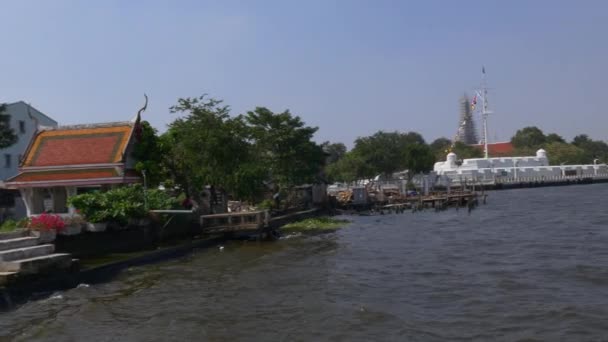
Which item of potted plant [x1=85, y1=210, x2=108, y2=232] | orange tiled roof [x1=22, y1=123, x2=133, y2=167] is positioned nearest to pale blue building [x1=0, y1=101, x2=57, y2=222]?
orange tiled roof [x1=22, y1=123, x2=133, y2=167]

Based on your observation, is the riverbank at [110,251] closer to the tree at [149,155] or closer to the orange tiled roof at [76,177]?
the tree at [149,155]

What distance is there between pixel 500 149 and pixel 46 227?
4118 inches

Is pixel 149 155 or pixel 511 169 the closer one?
pixel 149 155

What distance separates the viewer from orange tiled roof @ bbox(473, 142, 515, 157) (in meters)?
104

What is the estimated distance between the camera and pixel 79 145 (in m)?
24.7

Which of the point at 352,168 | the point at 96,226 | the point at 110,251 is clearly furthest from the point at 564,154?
the point at 96,226

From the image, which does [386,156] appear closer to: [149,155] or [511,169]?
[511,169]

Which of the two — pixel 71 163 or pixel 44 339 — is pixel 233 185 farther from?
pixel 44 339

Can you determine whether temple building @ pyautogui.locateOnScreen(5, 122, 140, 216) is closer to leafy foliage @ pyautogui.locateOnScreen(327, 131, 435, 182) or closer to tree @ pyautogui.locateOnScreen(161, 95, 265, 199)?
tree @ pyautogui.locateOnScreen(161, 95, 265, 199)

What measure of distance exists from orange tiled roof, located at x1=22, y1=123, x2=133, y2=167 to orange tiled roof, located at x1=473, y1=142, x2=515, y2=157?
89169 mm

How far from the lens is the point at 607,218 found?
28547mm

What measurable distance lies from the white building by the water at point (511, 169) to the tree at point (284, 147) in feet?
153

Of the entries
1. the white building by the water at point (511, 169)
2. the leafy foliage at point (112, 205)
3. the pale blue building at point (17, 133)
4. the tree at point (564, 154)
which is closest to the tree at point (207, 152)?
the leafy foliage at point (112, 205)

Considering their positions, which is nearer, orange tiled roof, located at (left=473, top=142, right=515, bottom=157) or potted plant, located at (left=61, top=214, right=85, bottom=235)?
potted plant, located at (left=61, top=214, right=85, bottom=235)
